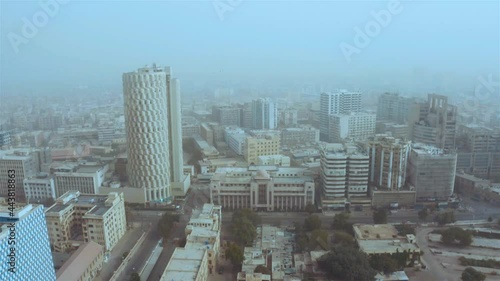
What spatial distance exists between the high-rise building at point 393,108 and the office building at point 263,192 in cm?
1287

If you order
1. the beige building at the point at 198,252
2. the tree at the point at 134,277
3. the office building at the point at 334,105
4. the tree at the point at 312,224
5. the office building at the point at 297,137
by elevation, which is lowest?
the tree at the point at 134,277

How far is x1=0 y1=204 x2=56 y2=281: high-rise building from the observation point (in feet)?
17.7

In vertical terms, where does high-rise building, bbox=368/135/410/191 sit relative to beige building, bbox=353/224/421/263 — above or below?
above

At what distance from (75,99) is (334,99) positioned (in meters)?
13.7

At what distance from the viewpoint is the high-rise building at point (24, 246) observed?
5.39 m

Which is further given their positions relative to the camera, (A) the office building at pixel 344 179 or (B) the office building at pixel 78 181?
(B) the office building at pixel 78 181

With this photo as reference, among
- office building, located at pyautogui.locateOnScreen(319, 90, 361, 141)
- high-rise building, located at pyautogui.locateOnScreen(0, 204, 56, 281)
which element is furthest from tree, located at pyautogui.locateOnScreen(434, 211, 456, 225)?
office building, located at pyautogui.locateOnScreen(319, 90, 361, 141)

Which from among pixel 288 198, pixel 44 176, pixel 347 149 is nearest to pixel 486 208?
pixel 347 149

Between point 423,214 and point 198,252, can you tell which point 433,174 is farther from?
point 198,252

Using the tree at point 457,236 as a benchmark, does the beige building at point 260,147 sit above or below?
above

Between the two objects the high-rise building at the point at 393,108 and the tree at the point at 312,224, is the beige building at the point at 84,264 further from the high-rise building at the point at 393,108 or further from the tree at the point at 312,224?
the high-rise building at the point at 393,108

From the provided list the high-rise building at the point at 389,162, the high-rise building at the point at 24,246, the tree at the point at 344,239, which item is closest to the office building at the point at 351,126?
the high-rise building at the point at 389,162

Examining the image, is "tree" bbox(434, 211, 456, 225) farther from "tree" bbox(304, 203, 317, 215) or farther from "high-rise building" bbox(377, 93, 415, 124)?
"high-rise building" bbox(377, 93, 415, 124)

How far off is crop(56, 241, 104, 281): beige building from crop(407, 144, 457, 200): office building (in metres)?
8.92
